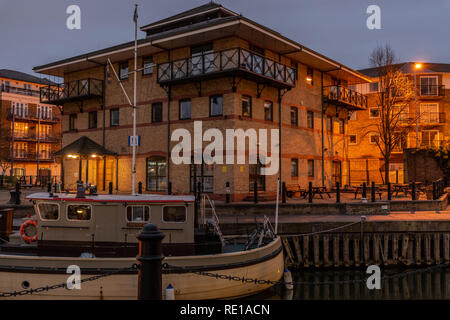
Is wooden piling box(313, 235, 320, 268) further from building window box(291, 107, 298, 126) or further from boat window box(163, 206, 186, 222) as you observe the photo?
building window box(291, 107, 298, 126)

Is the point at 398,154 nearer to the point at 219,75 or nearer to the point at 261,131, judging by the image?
the point at 261,131

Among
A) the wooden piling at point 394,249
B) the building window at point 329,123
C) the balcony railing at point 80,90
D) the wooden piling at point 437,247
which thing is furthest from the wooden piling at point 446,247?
the balcony railing at point 80,90

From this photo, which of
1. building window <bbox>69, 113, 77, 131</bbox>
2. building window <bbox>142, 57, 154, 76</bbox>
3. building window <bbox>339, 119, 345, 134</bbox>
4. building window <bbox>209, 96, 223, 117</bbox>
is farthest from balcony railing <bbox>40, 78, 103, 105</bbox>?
building window <bbox>339, 119, 345, 134</bbox>

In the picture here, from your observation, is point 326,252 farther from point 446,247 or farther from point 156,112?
point 156,112

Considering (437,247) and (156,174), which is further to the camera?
(156,174)

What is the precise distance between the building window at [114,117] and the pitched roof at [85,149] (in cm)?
207

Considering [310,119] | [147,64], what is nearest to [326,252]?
[310,119]

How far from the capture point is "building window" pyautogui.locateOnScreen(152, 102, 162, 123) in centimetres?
2709

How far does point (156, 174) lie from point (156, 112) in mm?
4317

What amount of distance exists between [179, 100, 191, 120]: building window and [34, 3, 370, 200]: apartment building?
7 cm

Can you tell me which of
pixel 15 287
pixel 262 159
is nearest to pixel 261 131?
pixel 262 159

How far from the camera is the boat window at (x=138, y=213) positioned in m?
11.4

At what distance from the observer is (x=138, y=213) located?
11.4 metres

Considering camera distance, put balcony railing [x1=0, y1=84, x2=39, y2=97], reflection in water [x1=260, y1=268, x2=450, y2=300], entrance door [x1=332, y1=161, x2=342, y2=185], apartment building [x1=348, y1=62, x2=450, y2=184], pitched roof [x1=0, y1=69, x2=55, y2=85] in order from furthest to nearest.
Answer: pitched roof [x1=0, y1=69, x2=55, y2=85] < balcony railing [x1=0, y1=84, x2=39, y2=97] < apartment building [x1=348, y1=62, x2=450, y2=184] < entrance door [x1=332, y1=161, x2=342, y2=185] < reflection in water [x1=260, y1=268, x2=450, y2=300]
